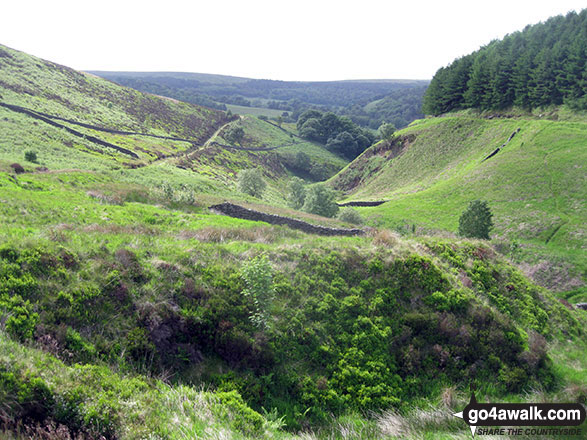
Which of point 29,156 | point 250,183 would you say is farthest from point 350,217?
point 29,156

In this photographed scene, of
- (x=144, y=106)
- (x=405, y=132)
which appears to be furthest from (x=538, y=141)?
(x=144, y=106)

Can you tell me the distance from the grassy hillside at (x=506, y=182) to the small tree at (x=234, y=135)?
62.1 metres

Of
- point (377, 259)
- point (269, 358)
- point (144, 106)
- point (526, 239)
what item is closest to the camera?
point (269, 358)

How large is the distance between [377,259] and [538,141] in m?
54.8

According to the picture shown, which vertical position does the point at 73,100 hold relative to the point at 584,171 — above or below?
above

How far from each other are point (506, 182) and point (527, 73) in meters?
42.0

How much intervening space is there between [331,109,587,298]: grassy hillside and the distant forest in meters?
4.47

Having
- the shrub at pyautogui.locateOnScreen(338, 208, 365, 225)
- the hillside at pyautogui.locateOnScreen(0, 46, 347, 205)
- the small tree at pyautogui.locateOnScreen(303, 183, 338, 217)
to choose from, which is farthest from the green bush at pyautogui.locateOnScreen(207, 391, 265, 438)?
the small tree at pyautogui.locateOnScreen(303, 183, 338, 217)

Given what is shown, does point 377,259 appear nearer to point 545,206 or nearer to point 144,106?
point 545,206

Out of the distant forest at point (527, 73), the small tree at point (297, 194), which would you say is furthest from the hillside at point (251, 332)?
the distant forest at point (527, 73)

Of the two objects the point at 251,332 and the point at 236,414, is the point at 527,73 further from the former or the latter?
the point at 236,414

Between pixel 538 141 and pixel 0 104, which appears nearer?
pixel 538 141

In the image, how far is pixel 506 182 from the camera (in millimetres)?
45500

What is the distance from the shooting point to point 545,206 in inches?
1512
